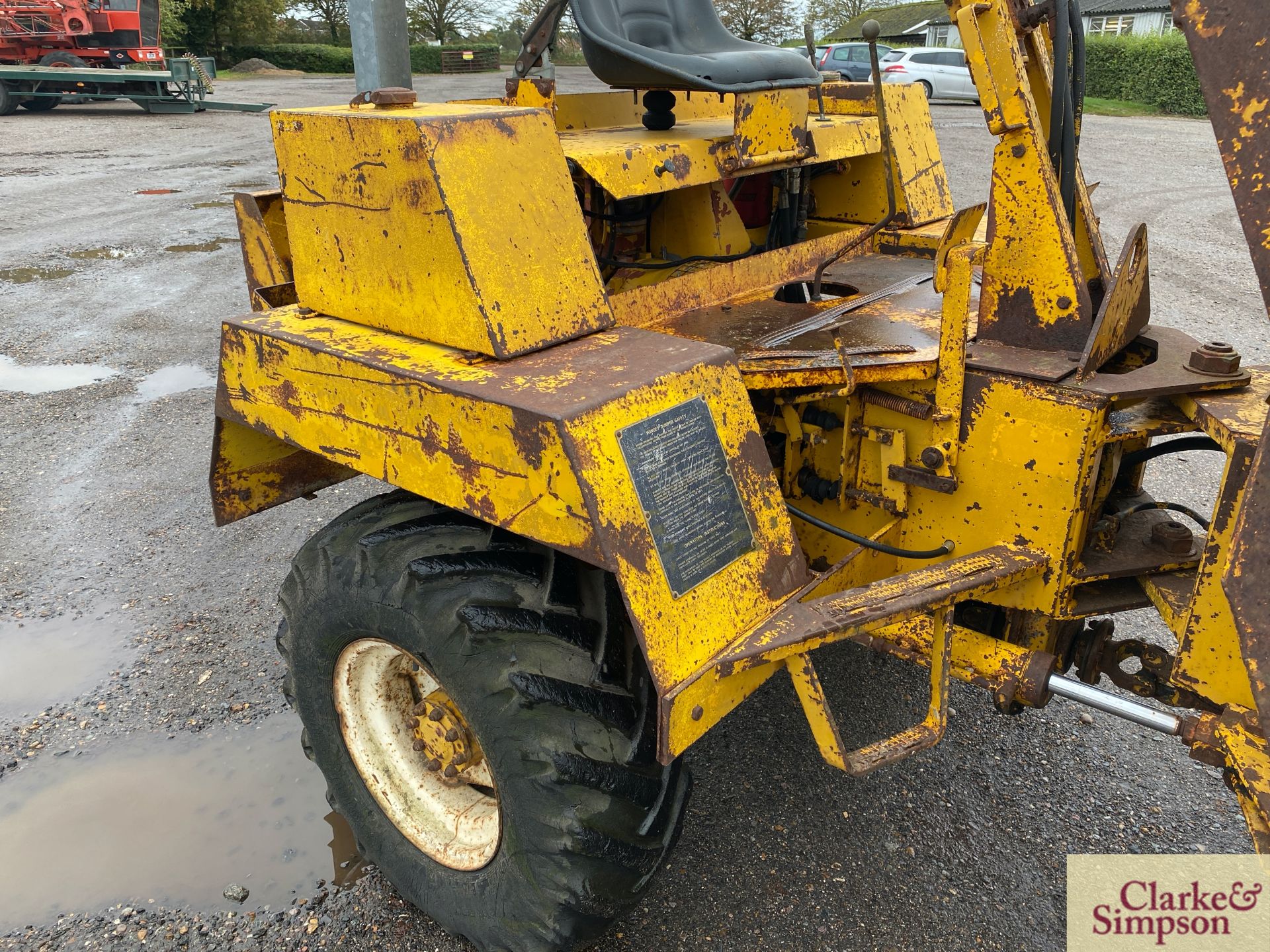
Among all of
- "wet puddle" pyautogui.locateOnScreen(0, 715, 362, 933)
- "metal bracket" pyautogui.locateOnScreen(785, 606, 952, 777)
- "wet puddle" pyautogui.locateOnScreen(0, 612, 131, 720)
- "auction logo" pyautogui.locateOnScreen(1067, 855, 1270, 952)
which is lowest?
"wet puddle" pyautogui.locateOnScreen(0, 715, 362, 933)

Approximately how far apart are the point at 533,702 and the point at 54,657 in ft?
7.28

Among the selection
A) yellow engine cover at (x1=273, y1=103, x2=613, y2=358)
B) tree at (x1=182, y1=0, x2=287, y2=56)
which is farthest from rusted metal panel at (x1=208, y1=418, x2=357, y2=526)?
tree at (x1=182, y1=0, x2=287, y2=56)

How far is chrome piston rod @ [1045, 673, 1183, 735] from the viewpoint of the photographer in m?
1.70

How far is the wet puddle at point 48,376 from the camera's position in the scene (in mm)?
5414

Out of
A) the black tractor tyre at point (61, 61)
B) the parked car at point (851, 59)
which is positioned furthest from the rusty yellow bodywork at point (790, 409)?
the black tractor tyre at point (61, 61)

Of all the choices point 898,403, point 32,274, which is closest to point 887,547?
point 898,403

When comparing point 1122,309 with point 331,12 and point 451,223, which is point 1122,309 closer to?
point 451,223

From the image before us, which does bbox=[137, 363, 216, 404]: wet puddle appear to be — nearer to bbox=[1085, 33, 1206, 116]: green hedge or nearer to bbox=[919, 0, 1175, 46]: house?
bbox=[1085, 33, 1206, 116]: green hedge

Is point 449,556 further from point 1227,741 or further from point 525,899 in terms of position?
point 1227,741

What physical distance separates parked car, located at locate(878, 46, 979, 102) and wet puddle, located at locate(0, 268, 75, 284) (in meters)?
15.8

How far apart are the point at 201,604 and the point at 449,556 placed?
6.39 ft

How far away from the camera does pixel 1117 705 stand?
180cm

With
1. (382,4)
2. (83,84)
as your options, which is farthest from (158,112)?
(382,4)

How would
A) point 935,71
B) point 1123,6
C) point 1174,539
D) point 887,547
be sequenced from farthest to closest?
point 1123,6
point 935,71
point 887,547
point 1174,539
